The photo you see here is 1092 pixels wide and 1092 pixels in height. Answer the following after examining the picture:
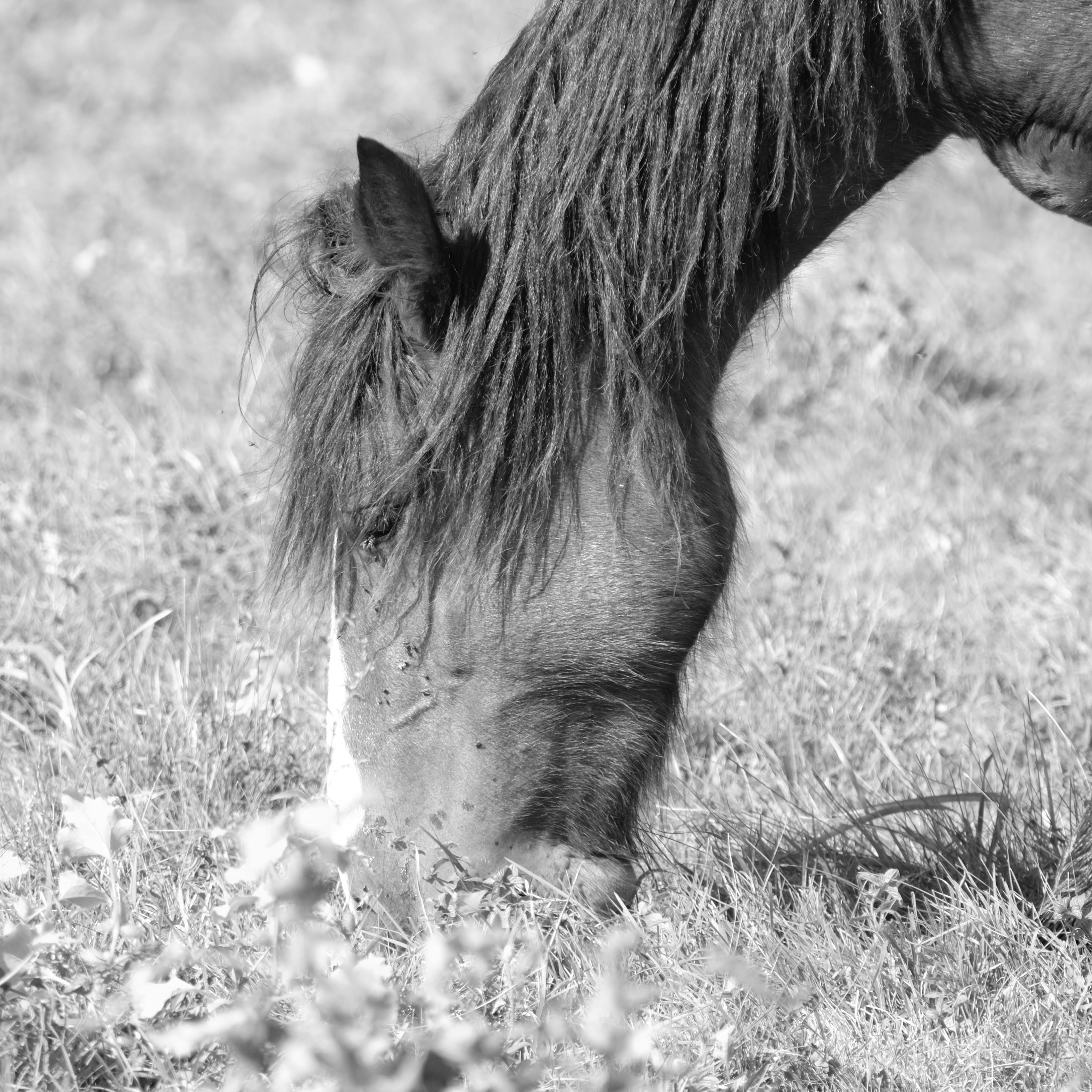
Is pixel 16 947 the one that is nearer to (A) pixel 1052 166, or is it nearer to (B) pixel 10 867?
(B) pixel 10 867

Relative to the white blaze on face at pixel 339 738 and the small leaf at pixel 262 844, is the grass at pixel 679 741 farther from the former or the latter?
the white blaze on face at pixel 339 738

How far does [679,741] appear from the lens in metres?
2.60

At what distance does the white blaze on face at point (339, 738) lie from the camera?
2.11m

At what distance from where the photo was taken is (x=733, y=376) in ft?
8.18

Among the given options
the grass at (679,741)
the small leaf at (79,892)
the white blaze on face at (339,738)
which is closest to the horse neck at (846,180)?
the grass at (679,741)

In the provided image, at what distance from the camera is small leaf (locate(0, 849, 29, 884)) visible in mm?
1833

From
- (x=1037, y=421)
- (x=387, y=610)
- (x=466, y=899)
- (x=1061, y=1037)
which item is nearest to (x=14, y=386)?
(x=387, y=610)

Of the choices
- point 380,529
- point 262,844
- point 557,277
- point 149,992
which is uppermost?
point 557,277

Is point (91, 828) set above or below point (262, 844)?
below

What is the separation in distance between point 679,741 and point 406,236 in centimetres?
120

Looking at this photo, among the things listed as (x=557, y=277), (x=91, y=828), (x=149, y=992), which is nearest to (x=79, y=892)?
(x=91, y=828)

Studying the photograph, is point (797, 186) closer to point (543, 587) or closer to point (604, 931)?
point (543, 587)

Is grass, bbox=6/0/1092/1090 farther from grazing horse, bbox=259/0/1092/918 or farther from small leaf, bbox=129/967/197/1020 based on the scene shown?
grazing horse, bbox=259/0/1092/918

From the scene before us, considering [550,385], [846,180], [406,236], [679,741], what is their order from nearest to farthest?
[406,236]
[550,385]
[846,180]
[679,741]
